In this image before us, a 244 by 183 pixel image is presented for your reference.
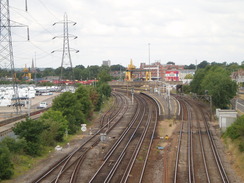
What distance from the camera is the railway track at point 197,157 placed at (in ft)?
61.3

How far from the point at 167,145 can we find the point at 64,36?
28.9m

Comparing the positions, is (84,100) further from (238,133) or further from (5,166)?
(5,166)

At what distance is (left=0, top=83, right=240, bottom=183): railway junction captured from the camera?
A: 735 inches

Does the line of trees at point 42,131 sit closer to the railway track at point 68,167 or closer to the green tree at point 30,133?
the green tree at point 30,133

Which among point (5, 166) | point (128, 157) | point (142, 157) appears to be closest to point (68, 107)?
point (128, 157)

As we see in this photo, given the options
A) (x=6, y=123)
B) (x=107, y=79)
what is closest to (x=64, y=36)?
(x=6, y=123)

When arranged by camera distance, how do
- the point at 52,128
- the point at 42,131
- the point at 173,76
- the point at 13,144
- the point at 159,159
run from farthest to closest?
the point at 173,76 → the point at 52,128 → the point at 42,131 → the point at 159,159 → the point at 13,144

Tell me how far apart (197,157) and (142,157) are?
4.14 metres

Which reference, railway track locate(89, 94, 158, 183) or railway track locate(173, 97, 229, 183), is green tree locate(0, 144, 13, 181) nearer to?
railway track locate(89, 94, 158, 183)

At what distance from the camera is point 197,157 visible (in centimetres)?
2342

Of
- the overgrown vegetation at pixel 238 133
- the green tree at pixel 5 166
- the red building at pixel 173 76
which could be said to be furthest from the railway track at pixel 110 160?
the red building at pixel 173 76

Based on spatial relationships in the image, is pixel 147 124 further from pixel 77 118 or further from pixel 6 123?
pixel 6 123

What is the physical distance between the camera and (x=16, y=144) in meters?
21.3

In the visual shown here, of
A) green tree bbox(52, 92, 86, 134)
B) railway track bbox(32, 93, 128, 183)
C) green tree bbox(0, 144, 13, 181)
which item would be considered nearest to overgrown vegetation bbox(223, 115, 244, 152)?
railway track bbox(32, 93, 128, 183)
